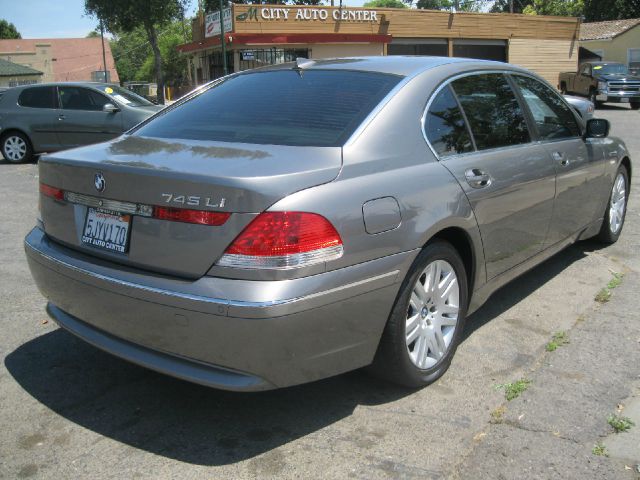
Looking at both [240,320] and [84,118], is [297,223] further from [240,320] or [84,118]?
[84,118]

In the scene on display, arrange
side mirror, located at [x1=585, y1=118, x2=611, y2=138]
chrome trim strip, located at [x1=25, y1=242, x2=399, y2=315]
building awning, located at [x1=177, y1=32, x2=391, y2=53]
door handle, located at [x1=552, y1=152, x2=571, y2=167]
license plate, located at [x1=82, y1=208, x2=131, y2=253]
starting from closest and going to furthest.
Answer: chrome trim strip, located at [x1=25, y1=242, x2=399, y2=315] → license plate, located at [x1=82, y1=208, x2=131, y2=253] → door handle, located at [x1=552, y1=152, x2=571, y2=167] → side mirror, located at [x1=585, y1=118, x2=611, y2=138] → building awning, located at [x1=177, y1=32, x2=391, y2=53]

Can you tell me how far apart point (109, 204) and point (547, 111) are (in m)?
3.27

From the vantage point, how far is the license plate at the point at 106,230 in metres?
2.88

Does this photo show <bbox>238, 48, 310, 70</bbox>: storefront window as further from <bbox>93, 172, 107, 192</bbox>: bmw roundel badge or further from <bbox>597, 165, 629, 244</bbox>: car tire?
<bbox>93, 172, 107, 192</bbox>: bmw roundel badge

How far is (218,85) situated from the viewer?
4172mm

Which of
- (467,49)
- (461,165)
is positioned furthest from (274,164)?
(467,49)

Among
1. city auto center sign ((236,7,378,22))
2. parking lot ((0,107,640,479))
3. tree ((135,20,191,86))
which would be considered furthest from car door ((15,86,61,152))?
tree ((135,20,191,86))

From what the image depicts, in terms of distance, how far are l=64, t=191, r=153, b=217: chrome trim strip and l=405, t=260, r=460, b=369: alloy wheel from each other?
4.30 feet

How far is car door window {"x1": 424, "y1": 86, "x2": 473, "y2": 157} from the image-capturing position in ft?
11.3

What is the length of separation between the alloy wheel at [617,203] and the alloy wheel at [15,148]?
11.3 metres

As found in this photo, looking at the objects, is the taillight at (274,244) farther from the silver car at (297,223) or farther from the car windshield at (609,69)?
the car windshield at (609,69)

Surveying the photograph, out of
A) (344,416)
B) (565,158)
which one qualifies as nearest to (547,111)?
(565,158)

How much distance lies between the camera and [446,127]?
3580 millimetres

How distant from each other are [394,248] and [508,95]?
192 centimetres
